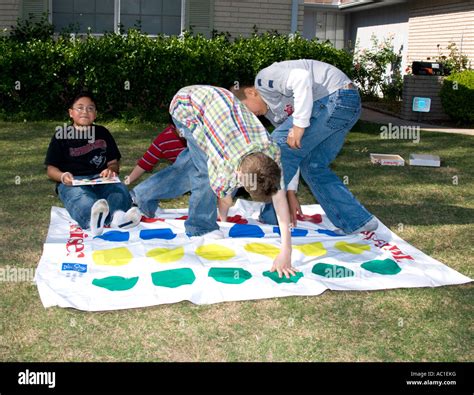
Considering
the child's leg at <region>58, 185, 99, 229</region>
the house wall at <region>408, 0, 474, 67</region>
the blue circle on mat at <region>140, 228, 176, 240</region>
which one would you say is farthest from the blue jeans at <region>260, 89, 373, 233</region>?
the house wall at <region>408, 0, 474, 67</region>

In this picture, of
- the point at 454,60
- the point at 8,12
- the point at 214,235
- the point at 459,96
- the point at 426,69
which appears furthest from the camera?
the point at 454,60

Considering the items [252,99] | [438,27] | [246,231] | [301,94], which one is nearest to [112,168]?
[246,231]

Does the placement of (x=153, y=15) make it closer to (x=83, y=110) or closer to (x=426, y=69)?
(x=426, y=69)

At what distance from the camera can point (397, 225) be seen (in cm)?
594

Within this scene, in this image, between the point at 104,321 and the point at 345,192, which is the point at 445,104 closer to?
the point at 345,192

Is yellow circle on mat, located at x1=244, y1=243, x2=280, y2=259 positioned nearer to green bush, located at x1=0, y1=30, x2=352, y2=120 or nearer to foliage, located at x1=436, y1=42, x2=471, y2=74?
green bush, located at x1=0, y1=30, x2=352, y2=120

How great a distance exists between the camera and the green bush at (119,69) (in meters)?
10.9

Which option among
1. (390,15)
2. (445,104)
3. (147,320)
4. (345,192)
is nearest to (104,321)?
(147,320)

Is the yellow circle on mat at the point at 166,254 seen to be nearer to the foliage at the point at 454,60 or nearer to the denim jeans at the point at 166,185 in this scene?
the denim jeans at the point at 166,185

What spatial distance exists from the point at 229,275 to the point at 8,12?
397 inches

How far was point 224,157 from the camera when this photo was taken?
13.9ft

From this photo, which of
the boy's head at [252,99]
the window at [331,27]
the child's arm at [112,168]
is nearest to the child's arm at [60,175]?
the child's arm at [112,168]

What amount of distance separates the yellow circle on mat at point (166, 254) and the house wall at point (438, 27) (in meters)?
12.5

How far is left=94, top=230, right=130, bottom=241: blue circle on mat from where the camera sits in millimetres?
5252
